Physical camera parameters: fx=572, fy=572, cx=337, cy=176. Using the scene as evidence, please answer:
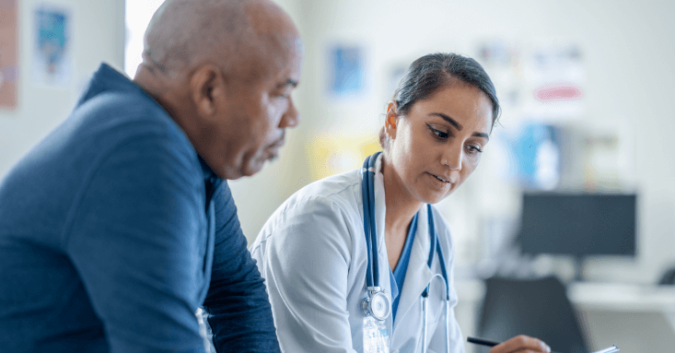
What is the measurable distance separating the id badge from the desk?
1.60 m

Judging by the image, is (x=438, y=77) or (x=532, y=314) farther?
(x=532, y=314)

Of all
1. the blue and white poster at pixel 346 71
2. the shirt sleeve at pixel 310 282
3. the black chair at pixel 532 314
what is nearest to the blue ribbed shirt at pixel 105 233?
the shirt sleeve at pixel 310 282

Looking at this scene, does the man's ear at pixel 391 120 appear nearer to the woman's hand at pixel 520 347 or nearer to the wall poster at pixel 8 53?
the woman's hand at pixel 520 347

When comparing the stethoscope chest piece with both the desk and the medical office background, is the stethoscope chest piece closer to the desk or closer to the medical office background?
the desk

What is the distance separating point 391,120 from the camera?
Answer: 131 centimetres

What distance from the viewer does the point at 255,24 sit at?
58 cm

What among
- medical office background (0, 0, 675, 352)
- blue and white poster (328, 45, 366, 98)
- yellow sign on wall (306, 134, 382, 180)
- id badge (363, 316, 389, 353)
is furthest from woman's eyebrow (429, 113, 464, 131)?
blue and white poster (328, 45, 366, 98)

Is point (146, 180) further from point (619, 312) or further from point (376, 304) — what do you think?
point (619, 312)

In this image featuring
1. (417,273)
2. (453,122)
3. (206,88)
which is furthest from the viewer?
(417,273)

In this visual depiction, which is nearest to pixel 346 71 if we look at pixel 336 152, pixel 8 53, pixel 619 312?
pixel 336 152

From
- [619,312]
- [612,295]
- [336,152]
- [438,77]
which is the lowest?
[619,312]

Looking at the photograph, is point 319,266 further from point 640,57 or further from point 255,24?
point 640,57

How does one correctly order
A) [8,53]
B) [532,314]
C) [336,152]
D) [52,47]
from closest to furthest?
[8,53] < [52,47] < [532,314] < [336,152]

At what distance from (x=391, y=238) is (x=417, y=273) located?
10cm
